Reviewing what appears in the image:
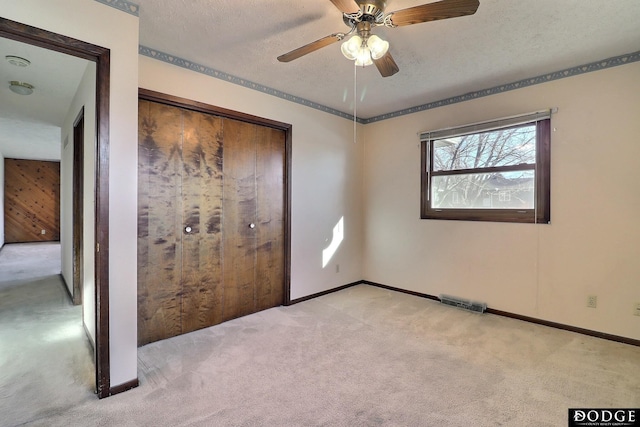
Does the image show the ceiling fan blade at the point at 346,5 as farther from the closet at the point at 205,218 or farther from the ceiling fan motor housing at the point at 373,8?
the closet at the point at 205,218

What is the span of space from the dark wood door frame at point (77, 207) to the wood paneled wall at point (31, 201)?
22.2 feet

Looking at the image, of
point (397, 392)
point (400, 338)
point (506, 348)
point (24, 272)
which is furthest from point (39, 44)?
point (24, 272)

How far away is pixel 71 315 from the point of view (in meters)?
3.16

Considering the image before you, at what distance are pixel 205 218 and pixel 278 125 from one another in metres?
1.35

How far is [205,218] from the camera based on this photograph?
288cm

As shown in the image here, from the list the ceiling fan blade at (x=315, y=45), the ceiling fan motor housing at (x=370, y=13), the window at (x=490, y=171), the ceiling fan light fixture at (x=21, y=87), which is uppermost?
the ceiling fan light fixture at (x=21, y=87)

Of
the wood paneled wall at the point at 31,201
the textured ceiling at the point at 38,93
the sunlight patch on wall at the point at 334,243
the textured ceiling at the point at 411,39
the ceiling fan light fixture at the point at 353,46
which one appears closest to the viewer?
the ceiling fan light fixture at the point at 353,46

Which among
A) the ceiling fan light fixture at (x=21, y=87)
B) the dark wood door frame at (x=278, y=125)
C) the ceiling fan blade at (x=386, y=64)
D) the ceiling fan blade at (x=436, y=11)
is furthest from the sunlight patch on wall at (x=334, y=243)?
the ceiling fan light fixture at (x=21, y=87)

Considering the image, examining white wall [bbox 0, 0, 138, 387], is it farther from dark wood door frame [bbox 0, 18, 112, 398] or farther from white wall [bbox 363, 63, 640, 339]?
white wall [bbox 363, 63, 640, 339]

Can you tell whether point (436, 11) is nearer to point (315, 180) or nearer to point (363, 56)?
point (363, 56)

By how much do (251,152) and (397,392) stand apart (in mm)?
2567

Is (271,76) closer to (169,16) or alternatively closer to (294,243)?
(169,16)

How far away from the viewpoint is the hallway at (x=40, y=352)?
1786mm

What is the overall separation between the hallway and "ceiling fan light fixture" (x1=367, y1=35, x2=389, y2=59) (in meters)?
2.77
